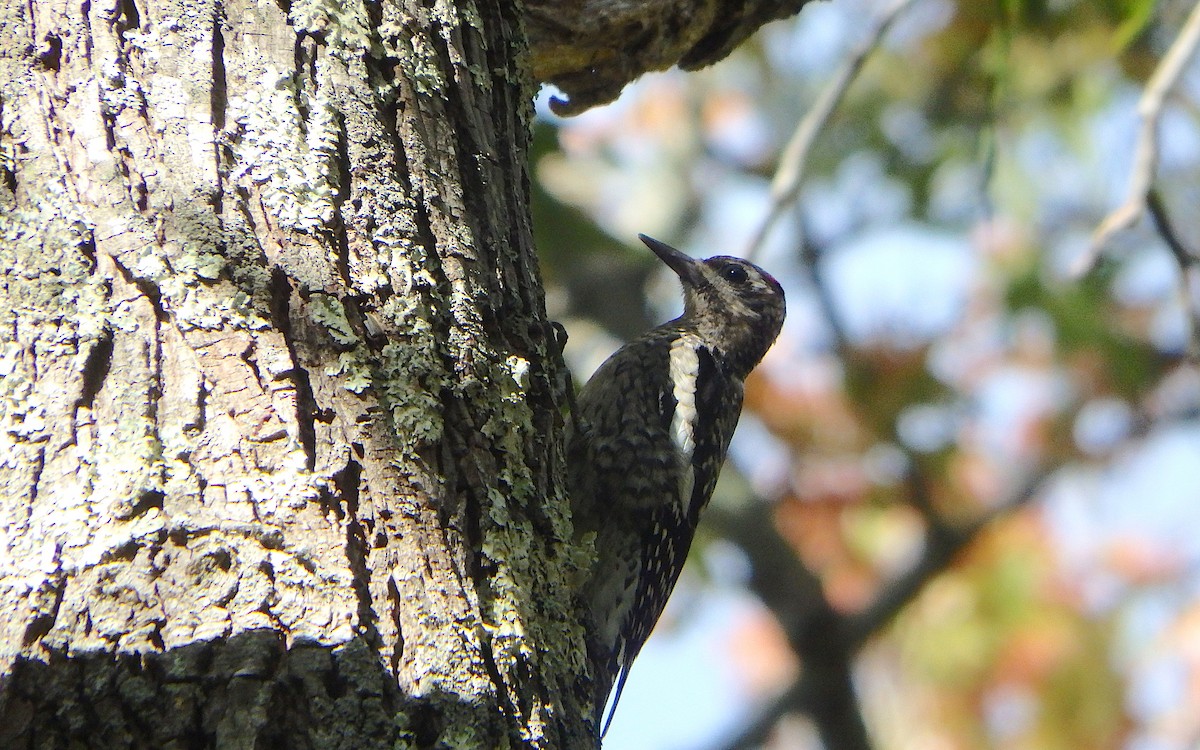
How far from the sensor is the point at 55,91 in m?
1.77

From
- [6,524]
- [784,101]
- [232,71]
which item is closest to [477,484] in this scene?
[6,524]

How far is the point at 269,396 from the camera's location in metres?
1.60

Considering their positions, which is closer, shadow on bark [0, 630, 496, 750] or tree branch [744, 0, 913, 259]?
shadow on bark [0, 630, 496, 750]

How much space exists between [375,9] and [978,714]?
7412 mm

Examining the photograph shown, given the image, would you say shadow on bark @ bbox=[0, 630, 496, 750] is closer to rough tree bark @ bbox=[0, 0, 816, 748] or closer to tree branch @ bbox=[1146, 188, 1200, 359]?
rough tree bark @ bbox=[0, 0, 816, 748]

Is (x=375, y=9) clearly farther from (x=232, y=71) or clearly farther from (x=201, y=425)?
(x=201, y=425)

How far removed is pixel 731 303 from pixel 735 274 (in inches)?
4.3

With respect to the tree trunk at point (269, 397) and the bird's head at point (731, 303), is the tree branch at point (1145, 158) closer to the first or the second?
the bird's head at point (731, 303)

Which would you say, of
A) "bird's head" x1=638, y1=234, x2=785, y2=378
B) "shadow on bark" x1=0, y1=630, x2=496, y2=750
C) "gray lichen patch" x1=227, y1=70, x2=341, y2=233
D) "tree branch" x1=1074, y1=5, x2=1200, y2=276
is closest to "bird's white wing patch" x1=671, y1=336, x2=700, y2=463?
"bird's head" x1=638, y1=234, x2=785, y2=378

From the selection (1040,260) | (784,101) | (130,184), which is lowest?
(130,184)

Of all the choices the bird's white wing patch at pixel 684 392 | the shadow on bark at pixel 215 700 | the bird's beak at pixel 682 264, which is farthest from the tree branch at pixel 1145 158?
the shadow on bark at pixel 215 700

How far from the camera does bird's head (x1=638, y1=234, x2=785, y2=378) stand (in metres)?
4.11

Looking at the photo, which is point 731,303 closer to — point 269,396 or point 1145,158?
point 1145,158

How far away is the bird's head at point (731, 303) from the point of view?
13.5 feet
